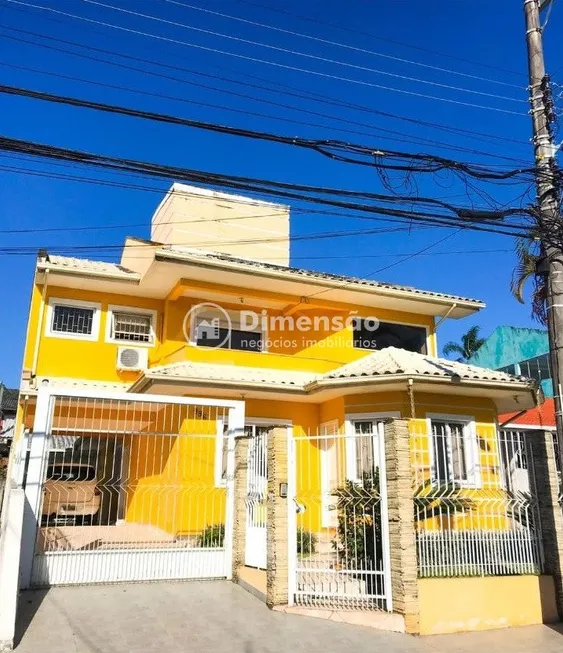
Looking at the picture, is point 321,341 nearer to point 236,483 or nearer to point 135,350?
point 135,350

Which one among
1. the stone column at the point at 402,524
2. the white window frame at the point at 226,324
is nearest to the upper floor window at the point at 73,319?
the white window frame at the point at 226,324

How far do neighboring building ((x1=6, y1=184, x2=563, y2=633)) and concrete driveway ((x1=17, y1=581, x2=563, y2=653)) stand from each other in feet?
1.13

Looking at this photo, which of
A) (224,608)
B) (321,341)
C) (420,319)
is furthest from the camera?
(420,319)

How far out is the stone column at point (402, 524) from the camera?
6.60 m

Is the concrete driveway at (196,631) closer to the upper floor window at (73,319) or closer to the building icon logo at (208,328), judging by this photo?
the building icon logo at (208,328)

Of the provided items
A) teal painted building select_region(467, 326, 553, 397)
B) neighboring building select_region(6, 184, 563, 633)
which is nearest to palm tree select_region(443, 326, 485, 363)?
teal painted building select_region(467, 326, 553, 397)

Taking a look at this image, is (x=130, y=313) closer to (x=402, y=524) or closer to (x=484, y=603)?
(x=402, y=524)

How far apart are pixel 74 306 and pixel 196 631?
34.9 feet

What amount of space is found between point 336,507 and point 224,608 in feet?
6.33

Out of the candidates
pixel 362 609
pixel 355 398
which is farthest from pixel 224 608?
pixel 355 398

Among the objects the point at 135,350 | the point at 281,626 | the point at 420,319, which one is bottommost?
the point at 281,626

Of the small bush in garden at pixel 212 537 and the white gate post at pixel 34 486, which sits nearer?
the white gate post at pixel 34 486

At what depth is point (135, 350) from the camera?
1480 cm

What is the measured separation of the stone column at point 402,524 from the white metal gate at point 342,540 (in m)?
0.10
